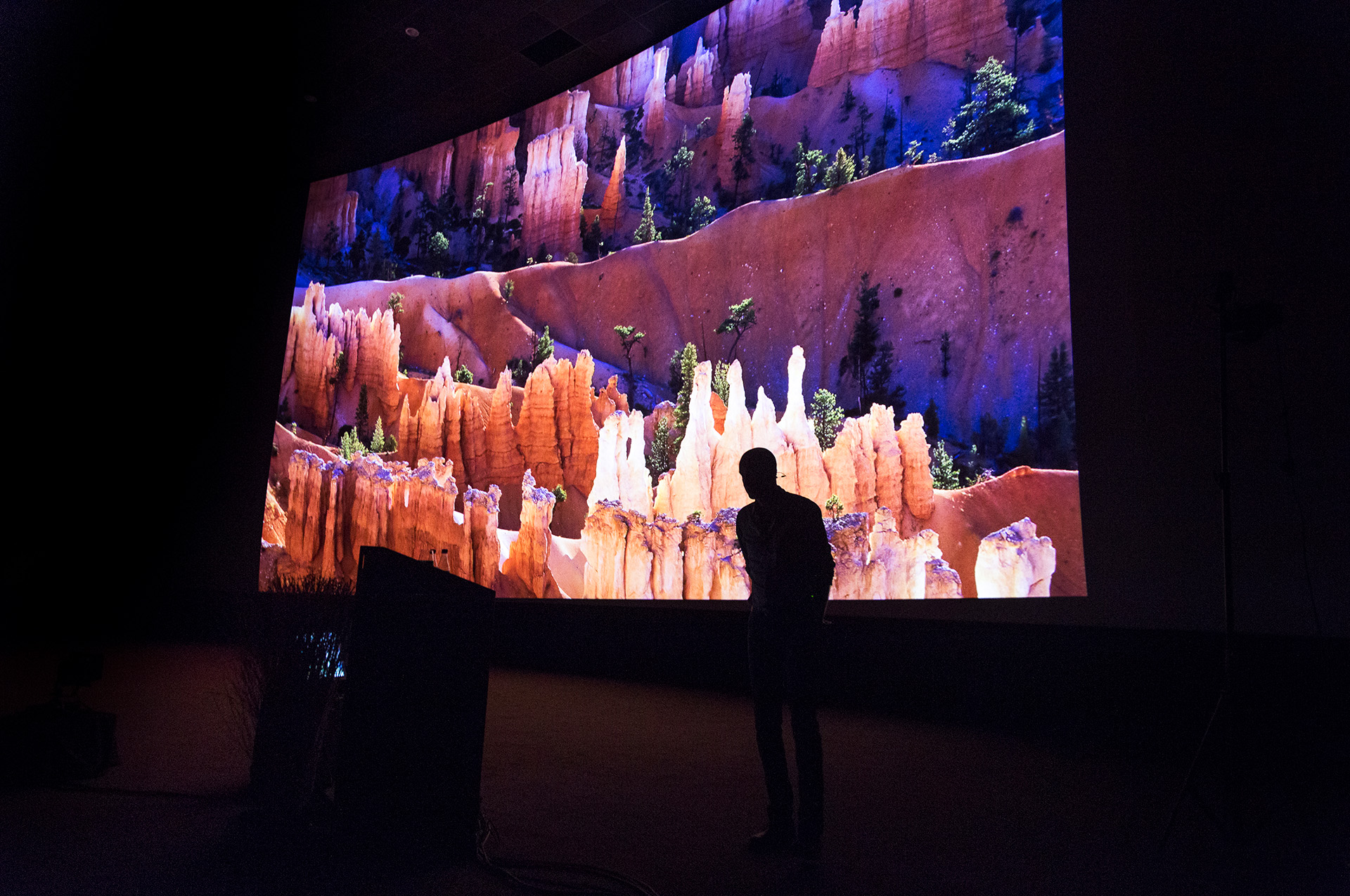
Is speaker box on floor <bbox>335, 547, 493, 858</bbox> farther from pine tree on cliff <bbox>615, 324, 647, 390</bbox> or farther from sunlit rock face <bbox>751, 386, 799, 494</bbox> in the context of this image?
pine tree on cliff <bbox>615, 324, 647, 390</bbox>

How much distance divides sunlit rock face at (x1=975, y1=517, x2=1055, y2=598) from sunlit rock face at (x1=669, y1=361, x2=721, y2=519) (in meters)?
2.16

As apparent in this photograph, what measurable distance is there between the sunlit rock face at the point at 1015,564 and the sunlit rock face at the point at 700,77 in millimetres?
4557

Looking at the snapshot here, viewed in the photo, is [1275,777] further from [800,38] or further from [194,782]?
[800,38]

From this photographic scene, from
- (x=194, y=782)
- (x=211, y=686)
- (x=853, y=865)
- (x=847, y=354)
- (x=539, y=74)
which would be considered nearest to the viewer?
(x=853, y=865)

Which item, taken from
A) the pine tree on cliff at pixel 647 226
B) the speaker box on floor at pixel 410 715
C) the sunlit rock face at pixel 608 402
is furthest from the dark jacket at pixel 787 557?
the pine tree on cliff at pixel 647 226

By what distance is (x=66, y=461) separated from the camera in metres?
8.25

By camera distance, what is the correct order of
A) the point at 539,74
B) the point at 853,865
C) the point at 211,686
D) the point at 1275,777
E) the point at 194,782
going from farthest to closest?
1. the point at 539,74
2. the point at 211,686
3. the point at 1275,777
4. the point at 194,782
5. the point at 853,865

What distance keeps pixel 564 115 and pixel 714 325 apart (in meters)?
3.27

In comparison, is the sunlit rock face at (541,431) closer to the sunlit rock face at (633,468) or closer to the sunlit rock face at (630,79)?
the sunlit rock face at (633,468)

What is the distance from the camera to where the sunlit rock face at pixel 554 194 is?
24.2ft

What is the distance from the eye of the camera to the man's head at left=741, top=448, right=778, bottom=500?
7.31 ft

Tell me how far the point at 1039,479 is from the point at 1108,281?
1.30m

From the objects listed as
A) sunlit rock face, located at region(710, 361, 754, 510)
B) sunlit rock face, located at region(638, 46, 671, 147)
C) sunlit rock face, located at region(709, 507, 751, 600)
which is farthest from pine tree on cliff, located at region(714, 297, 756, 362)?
sunlit rock face, located at region(638, 46, 671, 147)

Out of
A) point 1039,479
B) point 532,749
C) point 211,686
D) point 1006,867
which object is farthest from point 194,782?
point 1039,479
